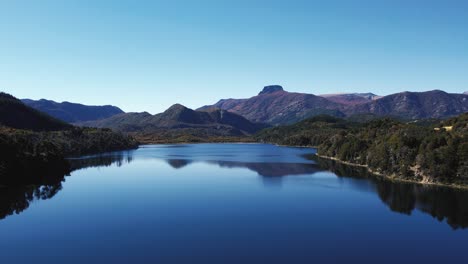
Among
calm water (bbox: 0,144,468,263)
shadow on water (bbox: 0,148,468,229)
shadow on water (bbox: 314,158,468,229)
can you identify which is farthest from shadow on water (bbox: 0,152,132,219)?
shadow on water (bbox: 314,158,468,229)

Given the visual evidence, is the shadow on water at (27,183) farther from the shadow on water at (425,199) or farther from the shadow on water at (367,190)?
the shadow on water at (425,199)

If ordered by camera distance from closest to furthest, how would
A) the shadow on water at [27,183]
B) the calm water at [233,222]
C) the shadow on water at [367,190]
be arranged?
the calm water at [233,222] → the shadow on water at [367,190] → the shadow on water at [27,183]

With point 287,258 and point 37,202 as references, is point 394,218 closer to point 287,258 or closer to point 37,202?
point 287,258

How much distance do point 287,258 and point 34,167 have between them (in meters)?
92.1

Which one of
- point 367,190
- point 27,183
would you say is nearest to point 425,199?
point 367,190

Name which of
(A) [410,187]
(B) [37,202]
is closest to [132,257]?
(B) [37,202]

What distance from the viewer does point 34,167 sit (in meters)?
114

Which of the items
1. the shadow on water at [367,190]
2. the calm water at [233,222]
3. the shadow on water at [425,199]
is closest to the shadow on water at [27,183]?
the shadow on water at [367,190]

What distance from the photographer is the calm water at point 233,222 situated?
1949 inches

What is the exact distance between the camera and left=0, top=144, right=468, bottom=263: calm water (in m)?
49.5

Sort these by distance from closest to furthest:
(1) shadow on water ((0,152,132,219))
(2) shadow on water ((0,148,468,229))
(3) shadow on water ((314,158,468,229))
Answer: (3) shadow on water ((314,158,468,229)) → (2) shadow on water ((0,148,468,229)) → (1) shadow on water ((0,152,132,219))

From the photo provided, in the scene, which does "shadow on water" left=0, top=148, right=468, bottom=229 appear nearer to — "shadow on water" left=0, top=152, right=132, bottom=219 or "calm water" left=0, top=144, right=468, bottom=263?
"shadow on water" left=0, top=152, right=132, bottom=219

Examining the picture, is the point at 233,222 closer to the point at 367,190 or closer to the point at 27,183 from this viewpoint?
the point at 367,190

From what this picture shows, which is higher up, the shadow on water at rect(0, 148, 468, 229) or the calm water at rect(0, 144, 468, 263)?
the shadow on water at rect(0, 148, 468, 229)
